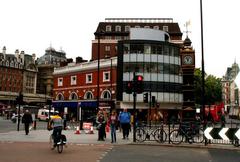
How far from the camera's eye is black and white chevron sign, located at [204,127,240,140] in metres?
18.4

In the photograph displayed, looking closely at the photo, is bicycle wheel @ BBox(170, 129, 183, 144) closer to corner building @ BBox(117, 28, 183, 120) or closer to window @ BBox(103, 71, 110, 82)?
corner building @ BBox(117, 28, 183, 120)

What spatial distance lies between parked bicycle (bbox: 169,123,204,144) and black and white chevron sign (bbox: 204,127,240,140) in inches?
68.4

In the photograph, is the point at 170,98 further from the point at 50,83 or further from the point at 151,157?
the point at 50,83

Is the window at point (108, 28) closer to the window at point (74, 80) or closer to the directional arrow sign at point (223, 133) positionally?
the window at point (74, 80)

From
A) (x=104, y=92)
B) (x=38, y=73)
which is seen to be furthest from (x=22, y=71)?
(x=104, y=92)

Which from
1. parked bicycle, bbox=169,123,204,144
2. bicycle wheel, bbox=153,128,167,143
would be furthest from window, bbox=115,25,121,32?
parked bicycle, bbox=169,123,204,144

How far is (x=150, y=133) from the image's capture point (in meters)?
22.4

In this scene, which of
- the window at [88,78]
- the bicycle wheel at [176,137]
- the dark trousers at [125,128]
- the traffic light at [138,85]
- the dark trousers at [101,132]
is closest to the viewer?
the bicycle wheel at [176,137]

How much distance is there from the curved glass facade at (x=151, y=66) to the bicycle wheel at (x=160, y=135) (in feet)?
116

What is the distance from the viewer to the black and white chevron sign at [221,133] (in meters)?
18.4

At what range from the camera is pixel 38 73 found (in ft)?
486

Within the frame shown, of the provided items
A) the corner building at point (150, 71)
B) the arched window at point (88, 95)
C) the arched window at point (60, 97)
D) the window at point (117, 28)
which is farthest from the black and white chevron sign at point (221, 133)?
the window at point (117, 28)

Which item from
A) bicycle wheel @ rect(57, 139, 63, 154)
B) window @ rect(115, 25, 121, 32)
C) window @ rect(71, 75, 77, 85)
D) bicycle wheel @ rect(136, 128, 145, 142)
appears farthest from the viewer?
window @ rect(115, 25, 121, 32)

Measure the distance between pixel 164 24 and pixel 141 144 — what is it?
75067 mm
